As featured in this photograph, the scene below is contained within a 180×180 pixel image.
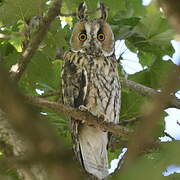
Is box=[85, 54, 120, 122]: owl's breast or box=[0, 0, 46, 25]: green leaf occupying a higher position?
box=[0, 0, 46, 25]: green leaf

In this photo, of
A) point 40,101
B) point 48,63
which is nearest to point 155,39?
point 48,63

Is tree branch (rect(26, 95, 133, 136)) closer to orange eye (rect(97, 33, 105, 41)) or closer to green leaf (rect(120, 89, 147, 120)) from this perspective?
green leaf (rect(120, 89, 147, 120))

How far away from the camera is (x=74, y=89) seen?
145 inches

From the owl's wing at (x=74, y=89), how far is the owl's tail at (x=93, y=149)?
0.27 ft

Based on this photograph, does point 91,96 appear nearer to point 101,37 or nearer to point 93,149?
point 93,149

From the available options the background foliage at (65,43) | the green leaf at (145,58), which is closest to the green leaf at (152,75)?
the background foliage at (65,43)

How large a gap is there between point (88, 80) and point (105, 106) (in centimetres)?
30

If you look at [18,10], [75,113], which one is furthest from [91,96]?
[18,10]

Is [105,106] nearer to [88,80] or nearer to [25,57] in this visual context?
[88,80]

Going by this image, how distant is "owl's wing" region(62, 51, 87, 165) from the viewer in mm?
3560

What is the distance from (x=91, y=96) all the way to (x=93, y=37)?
2.31 feet

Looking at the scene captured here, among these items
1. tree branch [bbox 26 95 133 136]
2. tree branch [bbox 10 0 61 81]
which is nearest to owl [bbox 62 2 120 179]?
tree branch [bbox 26 95 133 136]

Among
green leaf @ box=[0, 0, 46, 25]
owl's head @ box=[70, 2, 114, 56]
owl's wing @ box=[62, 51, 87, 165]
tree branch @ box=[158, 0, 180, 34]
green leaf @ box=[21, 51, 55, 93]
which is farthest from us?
owl's head @ box=[70, 2, 114, 56]

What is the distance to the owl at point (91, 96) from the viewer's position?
3615mm
